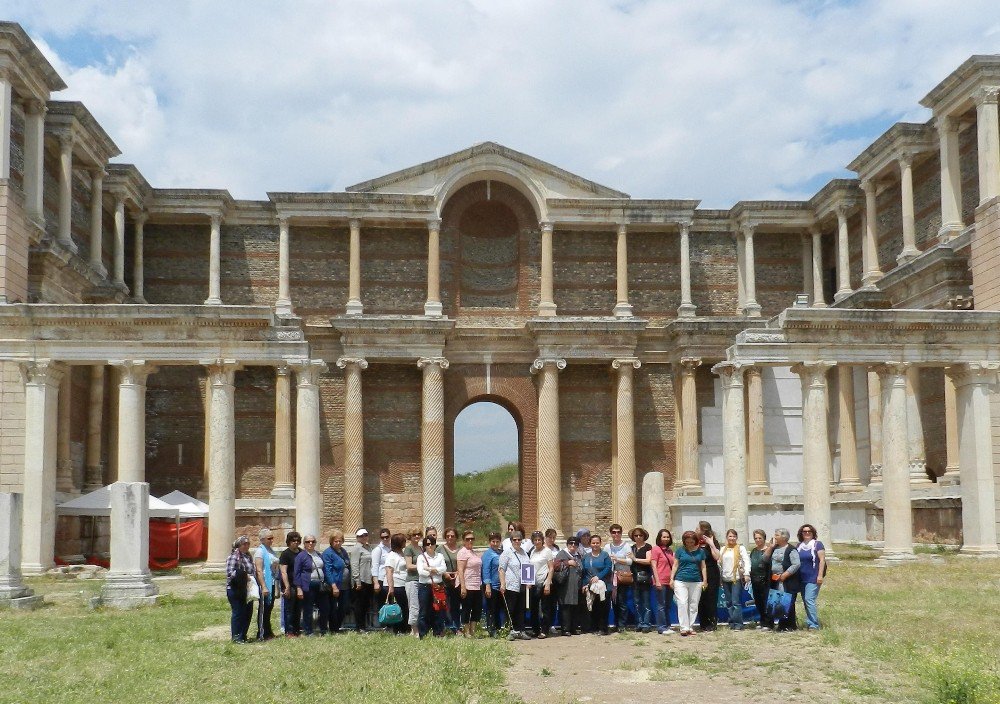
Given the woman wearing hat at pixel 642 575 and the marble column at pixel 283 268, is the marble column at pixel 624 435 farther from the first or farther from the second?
the woman wearing hat at pixel 642 575

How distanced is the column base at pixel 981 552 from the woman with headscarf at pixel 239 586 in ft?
61.8

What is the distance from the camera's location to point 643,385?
129 ft

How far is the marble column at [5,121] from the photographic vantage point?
94.3 feet

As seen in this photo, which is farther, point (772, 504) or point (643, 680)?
point (772, 504)

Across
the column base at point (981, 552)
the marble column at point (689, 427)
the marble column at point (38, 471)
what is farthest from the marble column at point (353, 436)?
the column base at point (981, 552)

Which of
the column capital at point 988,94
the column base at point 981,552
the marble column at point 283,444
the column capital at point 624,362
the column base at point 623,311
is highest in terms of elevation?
the column capital at point 988,94

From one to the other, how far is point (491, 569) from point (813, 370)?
14.0 metres

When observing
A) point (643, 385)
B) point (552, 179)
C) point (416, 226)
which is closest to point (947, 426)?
point (643, 385)

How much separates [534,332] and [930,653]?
23.9 metres

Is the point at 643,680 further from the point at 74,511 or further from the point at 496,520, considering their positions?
the point at 496,520

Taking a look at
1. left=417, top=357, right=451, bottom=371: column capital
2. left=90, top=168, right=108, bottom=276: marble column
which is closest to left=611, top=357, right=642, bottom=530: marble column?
left=417, top=357, right=451, bottom=371: column capital

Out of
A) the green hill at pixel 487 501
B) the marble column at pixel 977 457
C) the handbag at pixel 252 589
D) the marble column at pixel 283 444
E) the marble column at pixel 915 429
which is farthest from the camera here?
the green hill at pixel 487 501

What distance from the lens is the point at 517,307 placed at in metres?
39.7

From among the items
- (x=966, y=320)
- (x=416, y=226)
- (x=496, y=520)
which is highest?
(x=416, y=226)
